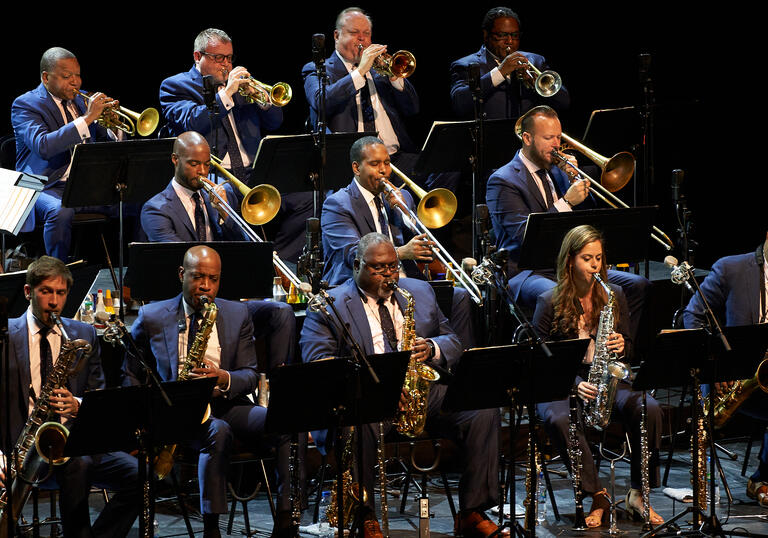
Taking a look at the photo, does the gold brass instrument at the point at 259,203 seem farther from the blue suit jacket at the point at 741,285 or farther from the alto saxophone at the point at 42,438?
the blue suit jacket at the point at 741,285

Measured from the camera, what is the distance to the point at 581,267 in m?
6.66

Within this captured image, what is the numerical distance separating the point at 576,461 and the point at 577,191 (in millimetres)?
1867

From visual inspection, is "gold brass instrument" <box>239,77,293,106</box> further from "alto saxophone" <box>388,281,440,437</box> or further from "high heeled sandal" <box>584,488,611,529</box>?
"high heeled sandal" <box>584,488,611,529</box>

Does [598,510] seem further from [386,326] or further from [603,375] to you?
[386,326]

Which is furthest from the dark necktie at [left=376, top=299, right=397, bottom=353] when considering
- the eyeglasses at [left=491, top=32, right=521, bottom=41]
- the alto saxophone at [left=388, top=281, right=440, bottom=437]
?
the eyeglasses at [left=491, top=32, right=521, bottom=41]

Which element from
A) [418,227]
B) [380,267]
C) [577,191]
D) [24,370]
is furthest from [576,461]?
[24,370]

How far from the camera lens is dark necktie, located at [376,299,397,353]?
250 inches

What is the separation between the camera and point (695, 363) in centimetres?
595

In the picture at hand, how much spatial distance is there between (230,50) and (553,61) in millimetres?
3020

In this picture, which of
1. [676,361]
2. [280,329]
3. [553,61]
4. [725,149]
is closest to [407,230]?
[280,329]

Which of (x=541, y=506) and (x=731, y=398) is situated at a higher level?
(x=731, y=398)

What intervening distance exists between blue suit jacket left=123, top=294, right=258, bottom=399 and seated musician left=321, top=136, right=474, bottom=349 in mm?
987

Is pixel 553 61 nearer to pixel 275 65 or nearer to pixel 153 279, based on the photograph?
pixel 275 65

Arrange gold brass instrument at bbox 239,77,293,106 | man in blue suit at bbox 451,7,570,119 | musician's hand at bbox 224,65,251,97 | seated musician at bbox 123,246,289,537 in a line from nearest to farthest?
seated musician at bbox 123,246,289,537 < musician's hand at bbox 224,65,251,97 < gold brass instrument at bbox 239,77,293,106 < man in blue suit at bbox 451,7,570,119
